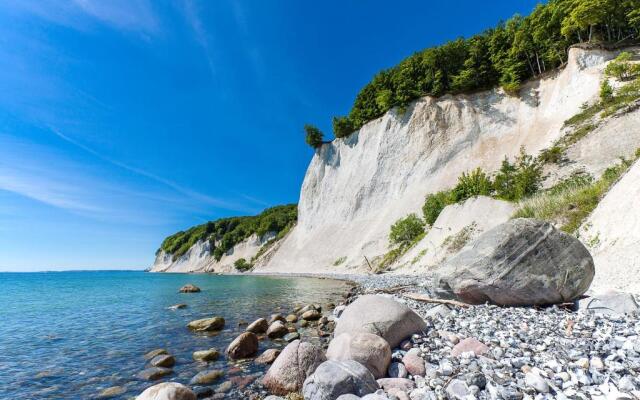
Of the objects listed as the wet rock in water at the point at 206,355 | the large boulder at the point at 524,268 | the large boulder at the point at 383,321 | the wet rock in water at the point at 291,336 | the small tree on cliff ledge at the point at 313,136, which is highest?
the small tree on cliff ledge at the point at 313,136

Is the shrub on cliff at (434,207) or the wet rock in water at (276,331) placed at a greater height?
the shrub on cliff at (434,207)

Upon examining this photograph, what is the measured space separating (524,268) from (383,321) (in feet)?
13.9

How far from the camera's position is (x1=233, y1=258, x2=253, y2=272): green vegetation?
251ft

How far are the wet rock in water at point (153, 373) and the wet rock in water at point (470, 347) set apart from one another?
6.96 metres

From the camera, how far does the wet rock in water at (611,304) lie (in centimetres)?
640

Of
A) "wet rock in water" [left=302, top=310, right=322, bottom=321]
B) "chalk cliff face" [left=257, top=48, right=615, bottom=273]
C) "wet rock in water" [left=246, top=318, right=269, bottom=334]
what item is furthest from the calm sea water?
"chalk cliff face" [left=257, top=48, right=615, bottom=273]

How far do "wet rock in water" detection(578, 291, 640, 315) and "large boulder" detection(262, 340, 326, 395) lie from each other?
6.11 meters

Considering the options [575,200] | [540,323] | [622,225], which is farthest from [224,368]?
[575,200]

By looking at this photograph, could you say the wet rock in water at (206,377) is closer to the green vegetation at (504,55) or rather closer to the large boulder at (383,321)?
the large boulder at (383,321)

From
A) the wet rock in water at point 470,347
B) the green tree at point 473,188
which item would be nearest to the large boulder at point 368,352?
the wet rock in water at point 470,347

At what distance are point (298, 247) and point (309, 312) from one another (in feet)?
151

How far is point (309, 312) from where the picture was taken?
13758 mm

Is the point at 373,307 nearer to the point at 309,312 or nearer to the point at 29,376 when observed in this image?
the point at 309,312

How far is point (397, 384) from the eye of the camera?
5.21 metres
